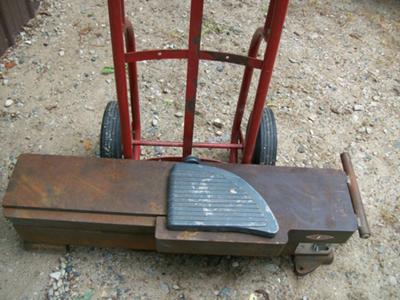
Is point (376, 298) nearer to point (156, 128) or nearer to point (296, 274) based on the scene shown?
point (296, 274)

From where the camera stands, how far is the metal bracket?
5.56 feet

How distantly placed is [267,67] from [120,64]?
0.48 metres

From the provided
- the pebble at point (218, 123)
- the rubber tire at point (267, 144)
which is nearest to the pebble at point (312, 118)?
the pebble at point (218, 123)

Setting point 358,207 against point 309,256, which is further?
point 309,256

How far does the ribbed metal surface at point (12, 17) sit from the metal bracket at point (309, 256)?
2.09m

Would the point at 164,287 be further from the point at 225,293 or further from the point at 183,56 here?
the point at 183,56

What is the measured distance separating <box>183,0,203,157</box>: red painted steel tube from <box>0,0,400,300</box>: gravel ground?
543 millimetres

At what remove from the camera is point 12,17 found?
8.45 ft

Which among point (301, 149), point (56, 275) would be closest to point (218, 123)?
point (301, 149)

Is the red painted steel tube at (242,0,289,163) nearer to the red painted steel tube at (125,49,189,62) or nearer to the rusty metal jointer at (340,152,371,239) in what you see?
the red painted steel tube at (125,49,189,62)

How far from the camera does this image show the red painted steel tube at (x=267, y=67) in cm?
122

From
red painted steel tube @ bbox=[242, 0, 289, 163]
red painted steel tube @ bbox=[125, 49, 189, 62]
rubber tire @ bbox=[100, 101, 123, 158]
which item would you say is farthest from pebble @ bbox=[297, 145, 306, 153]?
red painted steel tube @ bbox=[125, 49, 189, 62]

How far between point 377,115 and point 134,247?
1.70 meters

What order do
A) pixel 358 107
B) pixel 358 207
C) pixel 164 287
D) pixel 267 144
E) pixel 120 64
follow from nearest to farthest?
1. pixel 120 64
2. pixel 358 207
3. pixel 164 287
4. pixel 267 144
5. pixel 358 107
